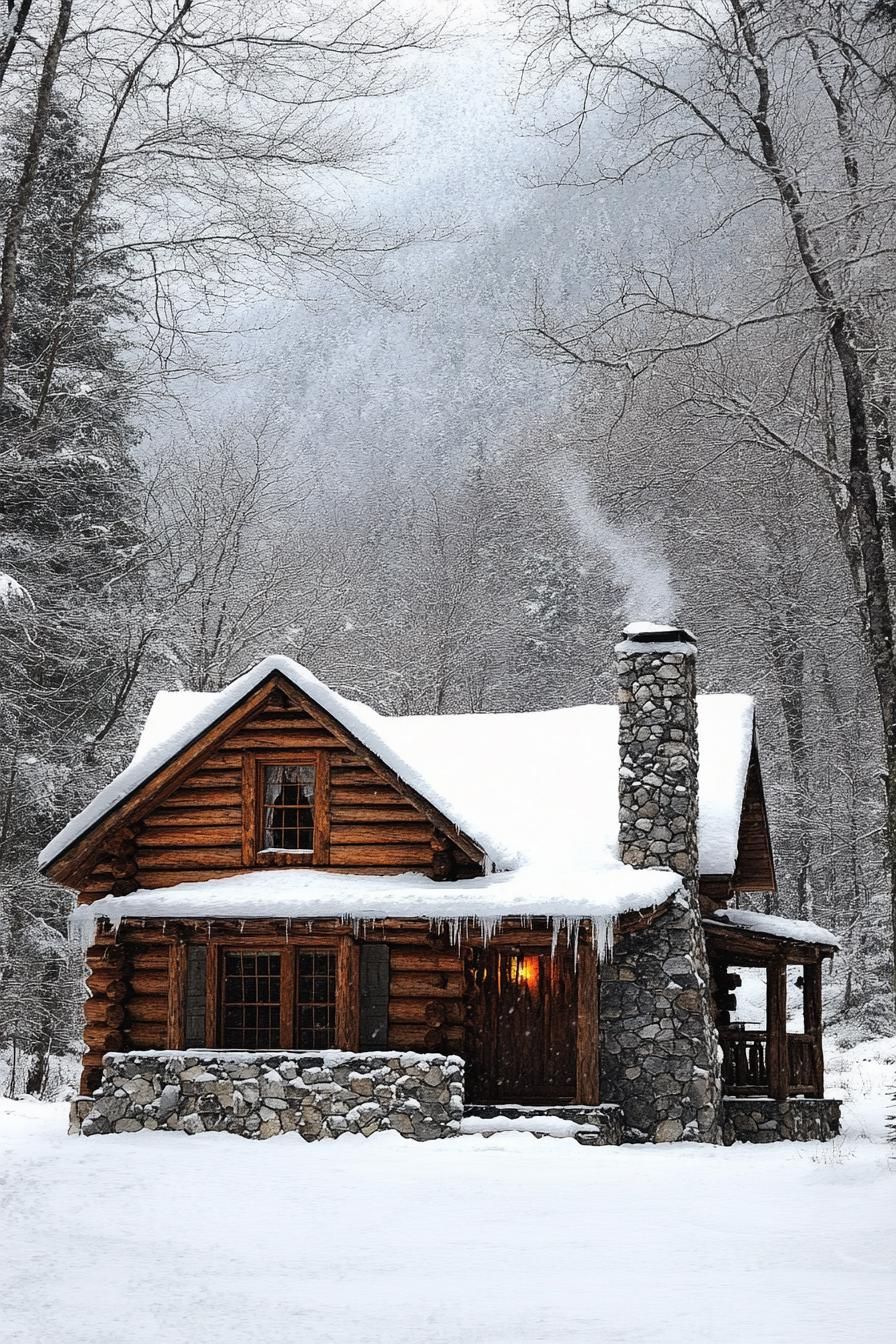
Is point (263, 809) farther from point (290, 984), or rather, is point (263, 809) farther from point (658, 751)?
point (658, 751)

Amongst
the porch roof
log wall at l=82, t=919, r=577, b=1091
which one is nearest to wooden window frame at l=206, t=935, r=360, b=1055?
log wall at l=82, t=919, r=577, b=1091

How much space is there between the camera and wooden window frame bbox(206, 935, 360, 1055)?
1650 centimetres

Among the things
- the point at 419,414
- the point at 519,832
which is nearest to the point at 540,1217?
the point at 519,832

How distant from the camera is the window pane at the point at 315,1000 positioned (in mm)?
17125

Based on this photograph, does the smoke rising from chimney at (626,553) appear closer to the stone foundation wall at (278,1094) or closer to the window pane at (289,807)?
the window pane at (289,807)

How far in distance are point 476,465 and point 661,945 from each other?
52.1m

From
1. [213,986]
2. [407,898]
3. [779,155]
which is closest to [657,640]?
[407,898]

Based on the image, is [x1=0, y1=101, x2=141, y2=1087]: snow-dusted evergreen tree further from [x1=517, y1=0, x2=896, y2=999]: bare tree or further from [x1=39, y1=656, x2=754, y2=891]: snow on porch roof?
[x1=517, y1=0, x2=896, y2=999]: bare tree

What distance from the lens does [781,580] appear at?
38.2 meters

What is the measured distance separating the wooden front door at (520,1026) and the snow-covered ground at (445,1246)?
8.38ft

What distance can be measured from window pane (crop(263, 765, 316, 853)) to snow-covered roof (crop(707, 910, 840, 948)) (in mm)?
5292

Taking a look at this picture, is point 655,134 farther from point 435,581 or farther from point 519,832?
point 435,581

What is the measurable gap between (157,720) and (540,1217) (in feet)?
39.4

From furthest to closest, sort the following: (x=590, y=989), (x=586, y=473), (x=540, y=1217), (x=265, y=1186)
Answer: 1. (x=586, y=473)
2. (x=590, y=989)
3. (x=265, y=1186)
4. (x=540, y=1217)
